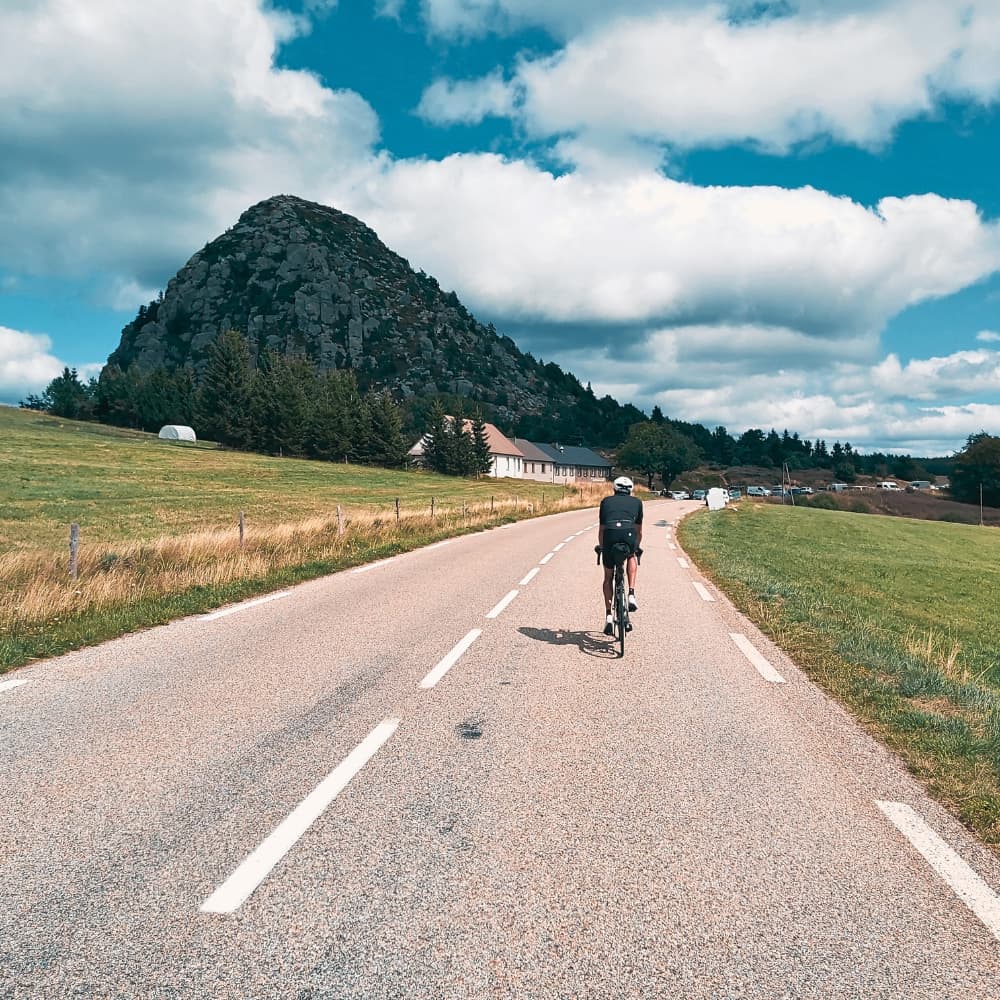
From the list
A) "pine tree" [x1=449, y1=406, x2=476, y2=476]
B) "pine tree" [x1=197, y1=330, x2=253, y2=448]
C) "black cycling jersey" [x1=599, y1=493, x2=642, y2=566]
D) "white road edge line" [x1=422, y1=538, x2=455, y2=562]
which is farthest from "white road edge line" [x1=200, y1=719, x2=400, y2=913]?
"pine tree" [x1=449, y1=406, x2=476, y2=476]

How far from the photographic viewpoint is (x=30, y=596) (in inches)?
380

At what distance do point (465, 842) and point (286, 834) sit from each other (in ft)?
3.06

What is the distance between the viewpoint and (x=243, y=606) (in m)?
11.1

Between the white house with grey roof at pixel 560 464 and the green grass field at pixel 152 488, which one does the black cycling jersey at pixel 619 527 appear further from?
the white house with grey roof at pixel 560 464

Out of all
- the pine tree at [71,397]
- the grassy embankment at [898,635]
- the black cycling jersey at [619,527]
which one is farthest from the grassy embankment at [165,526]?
the pine tree at [71,397]

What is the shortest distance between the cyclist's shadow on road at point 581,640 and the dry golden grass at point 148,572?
5.17 m

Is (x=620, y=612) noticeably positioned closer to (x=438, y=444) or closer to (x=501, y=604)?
(x=501, y=604)

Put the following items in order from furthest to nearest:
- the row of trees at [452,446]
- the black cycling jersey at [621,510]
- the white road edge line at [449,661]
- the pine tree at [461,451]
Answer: the pine tree at [461,451] → the row of trees at [452,446] → the black cycling jersey at [621,510] → the white road edge line at [449,661]

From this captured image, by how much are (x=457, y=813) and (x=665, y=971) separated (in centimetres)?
157

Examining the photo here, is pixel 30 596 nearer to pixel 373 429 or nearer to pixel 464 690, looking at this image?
pixel 464 690

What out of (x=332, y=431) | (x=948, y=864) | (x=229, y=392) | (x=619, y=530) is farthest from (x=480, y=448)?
(x=948, y=864)

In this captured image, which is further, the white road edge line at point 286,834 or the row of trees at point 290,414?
the row of trees at point 290,414

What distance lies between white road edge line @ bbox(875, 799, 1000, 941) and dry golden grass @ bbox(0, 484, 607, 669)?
26.1 ft

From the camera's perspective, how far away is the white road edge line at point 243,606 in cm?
1022
